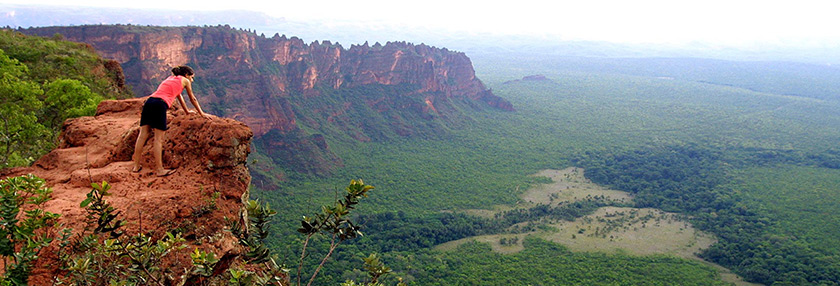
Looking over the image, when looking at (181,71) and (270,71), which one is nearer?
(181,71)

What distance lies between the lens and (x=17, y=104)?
1316 cm

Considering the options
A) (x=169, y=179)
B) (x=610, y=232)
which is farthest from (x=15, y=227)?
(x=610, y=232)

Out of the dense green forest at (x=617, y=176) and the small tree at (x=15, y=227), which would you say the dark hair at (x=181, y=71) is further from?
the dense green forest at (x=617, y=176)

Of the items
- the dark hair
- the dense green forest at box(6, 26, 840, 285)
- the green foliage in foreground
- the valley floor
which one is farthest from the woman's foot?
the valley floor

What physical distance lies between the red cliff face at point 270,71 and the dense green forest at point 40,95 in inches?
837

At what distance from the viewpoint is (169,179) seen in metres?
6.82

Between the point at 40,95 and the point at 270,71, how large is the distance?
43.6 m

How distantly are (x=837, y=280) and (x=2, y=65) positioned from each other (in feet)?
148

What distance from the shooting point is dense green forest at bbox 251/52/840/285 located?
3319 centimetres

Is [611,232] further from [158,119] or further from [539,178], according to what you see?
[158,119]

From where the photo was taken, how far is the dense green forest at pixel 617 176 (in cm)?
3319

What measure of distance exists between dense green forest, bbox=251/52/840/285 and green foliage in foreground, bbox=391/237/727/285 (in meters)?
0.18

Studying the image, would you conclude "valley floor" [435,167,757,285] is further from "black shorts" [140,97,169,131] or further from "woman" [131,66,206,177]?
"black shorts" [140,97,169,131]

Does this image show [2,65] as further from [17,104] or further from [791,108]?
→ [791,108]
